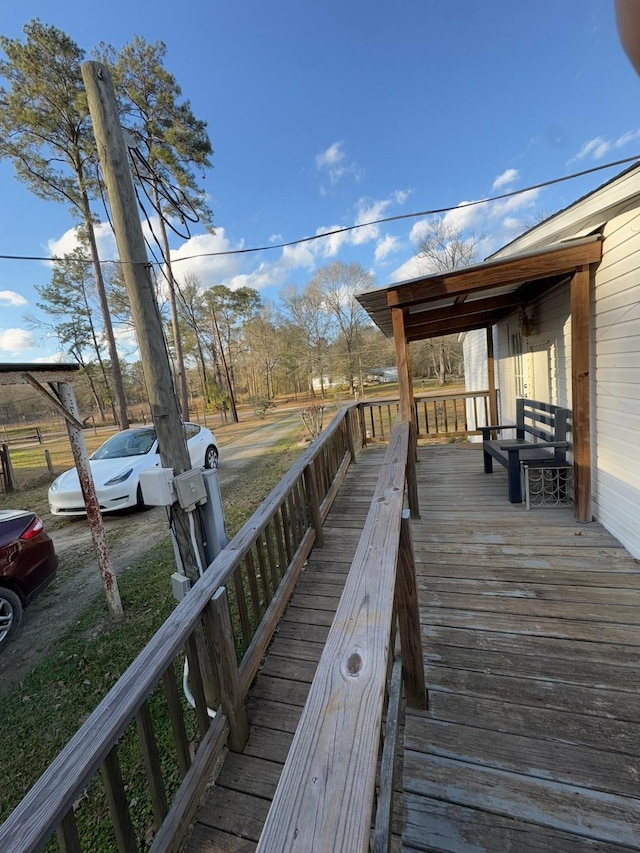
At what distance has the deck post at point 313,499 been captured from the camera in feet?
9.80

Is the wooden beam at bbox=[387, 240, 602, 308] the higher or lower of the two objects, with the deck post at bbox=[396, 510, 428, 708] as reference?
higher

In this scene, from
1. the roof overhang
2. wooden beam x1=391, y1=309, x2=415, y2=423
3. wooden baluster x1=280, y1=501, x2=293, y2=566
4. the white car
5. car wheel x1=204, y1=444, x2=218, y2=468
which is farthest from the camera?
car wheel x1=204, y1=444, x2=218, y2=468

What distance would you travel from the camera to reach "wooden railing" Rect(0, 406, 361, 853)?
0.83m

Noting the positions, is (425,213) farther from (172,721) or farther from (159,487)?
(172,721)

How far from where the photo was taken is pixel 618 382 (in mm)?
2826

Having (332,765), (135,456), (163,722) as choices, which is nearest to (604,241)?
(332,765)

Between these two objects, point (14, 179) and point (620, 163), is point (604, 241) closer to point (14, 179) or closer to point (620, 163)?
point (620, 163)

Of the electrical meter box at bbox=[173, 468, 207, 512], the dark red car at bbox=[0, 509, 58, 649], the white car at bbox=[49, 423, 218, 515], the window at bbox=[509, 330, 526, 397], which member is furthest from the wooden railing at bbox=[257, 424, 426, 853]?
the window at bbox=[509, 330, 526, 397]

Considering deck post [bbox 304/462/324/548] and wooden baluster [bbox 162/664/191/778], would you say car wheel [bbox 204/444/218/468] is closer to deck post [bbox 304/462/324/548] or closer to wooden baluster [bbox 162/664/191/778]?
deck post [bbox 304/462/324/548]

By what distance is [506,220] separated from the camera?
63.1ft

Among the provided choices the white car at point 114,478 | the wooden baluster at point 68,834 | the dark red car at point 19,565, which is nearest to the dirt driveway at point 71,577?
the dark red car at point 19,565

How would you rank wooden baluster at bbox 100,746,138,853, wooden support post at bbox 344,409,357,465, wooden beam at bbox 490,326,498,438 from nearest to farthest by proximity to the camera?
1. wooden baluster at bbox 100,746,138,853
2. wooden support post at bbox 344,409,357,465
3. wooden beam at bbox 490,326,498,438

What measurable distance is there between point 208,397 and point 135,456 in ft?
47.1

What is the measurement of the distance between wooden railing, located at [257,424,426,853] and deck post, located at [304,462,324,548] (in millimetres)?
1584
